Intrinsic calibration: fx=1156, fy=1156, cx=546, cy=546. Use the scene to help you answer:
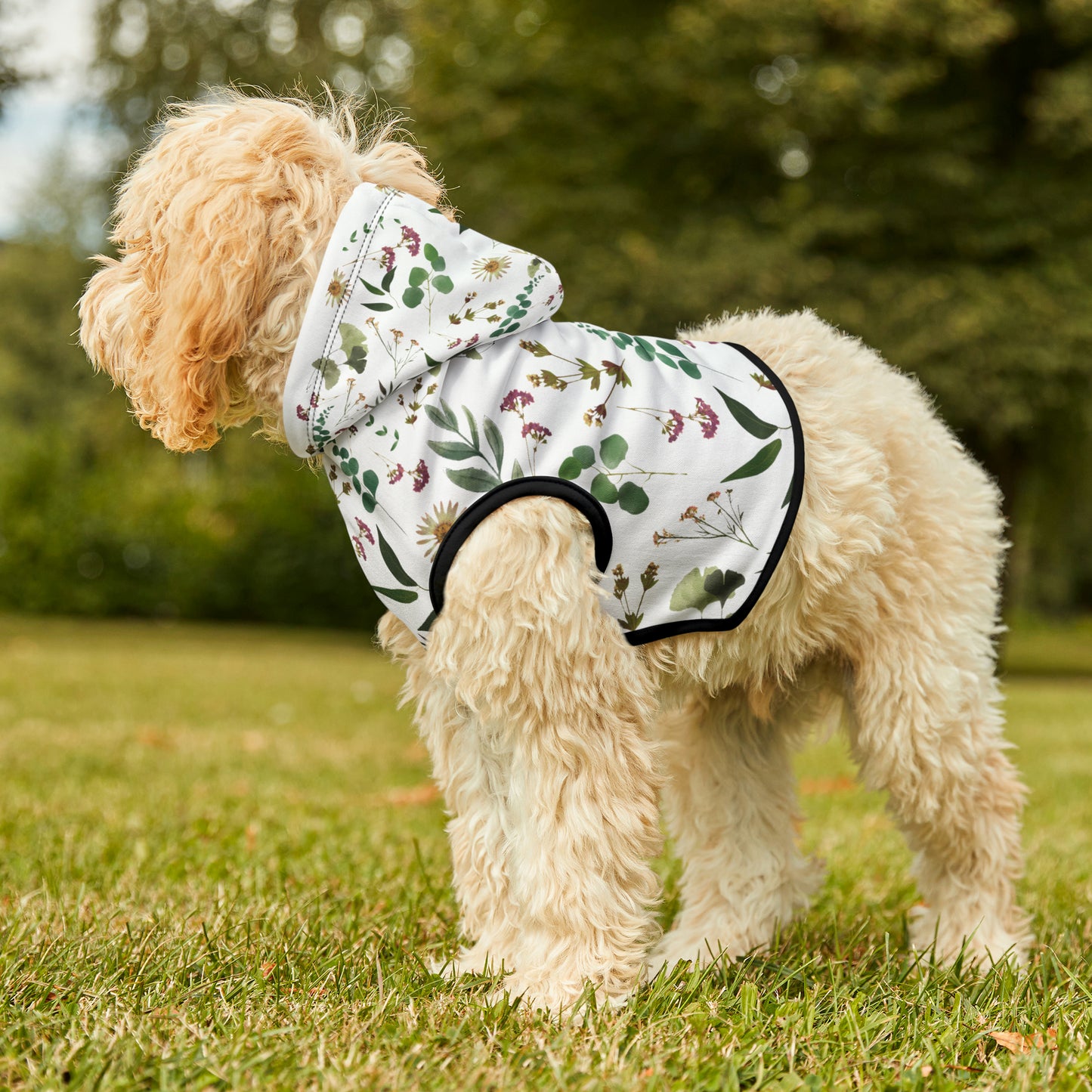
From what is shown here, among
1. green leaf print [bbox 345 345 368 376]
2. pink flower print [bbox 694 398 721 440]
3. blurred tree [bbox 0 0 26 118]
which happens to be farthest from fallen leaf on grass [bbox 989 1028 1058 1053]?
blurred tree [bbox 0 0 26 118]

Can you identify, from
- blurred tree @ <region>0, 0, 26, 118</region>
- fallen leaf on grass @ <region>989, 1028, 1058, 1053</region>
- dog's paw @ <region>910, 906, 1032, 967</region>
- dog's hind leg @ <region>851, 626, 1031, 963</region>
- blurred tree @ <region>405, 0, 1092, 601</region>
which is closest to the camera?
fallen leaf on grass @ <region>989, 1028, 1058, 1053</region>

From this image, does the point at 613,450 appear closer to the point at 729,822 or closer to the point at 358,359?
the point at 358,359

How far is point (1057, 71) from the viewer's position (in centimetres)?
1460

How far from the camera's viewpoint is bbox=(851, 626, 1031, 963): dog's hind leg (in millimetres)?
2896

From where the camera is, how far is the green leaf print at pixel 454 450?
2.39 meters

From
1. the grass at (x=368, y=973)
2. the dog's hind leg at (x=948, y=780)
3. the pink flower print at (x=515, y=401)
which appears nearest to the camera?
the grass at (x=368, y=973)

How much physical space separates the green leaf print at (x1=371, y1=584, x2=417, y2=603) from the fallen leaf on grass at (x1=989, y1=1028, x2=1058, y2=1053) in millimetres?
1514

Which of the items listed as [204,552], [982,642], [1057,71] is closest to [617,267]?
[1057,71]

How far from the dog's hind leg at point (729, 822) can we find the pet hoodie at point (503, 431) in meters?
0.77

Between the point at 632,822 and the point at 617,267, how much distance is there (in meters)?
13.0

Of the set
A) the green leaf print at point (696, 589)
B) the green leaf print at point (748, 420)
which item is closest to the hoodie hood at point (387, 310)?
the green leaf print at point (748, 420)

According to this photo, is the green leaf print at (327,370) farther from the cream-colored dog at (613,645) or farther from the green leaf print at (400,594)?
the green leaf print at (400,594)

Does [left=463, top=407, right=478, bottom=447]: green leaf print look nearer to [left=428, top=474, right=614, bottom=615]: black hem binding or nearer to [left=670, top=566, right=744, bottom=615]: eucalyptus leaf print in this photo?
[left=428, top=474, right=614, bottom=615]: black hem binding

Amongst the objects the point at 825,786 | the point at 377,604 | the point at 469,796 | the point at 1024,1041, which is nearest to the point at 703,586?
the point at 469,796
